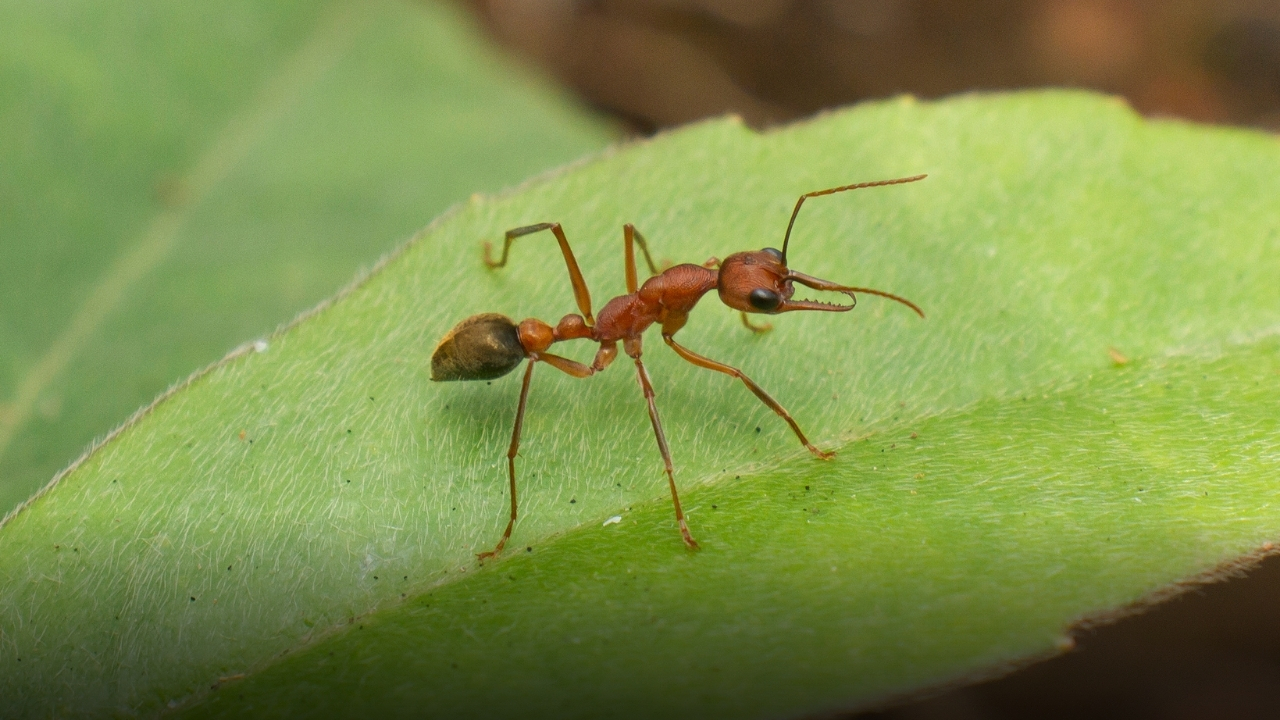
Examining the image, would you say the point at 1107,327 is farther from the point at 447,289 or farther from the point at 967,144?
the point at 447,289

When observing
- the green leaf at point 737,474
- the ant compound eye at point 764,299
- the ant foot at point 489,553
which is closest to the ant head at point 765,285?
the ant compound eye at point 764,299

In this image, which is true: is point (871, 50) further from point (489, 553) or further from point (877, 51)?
point (489, 553)

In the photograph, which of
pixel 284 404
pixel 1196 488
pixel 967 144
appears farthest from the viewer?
pixel 967 144

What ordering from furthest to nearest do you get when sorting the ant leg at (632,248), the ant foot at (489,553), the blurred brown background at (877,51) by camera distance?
the blurred brown background at (877,51)
the ant leg at (632,248)
the ant foot at (489,553)

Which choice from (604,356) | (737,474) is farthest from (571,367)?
(737,474)

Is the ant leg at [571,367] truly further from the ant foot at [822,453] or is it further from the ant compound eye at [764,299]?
the ant foot at [822,453]

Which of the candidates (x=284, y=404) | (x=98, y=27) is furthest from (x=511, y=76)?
(x=284, y=404)
